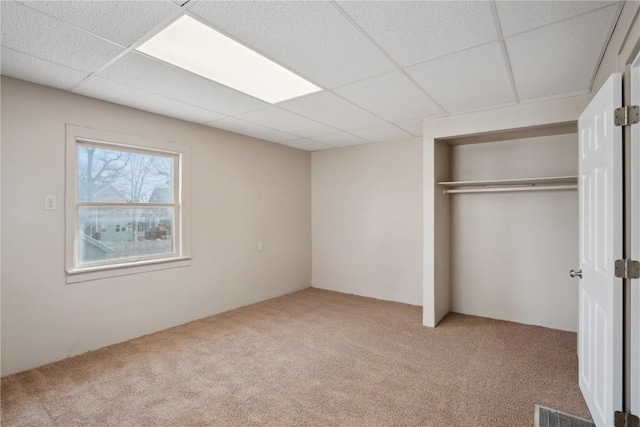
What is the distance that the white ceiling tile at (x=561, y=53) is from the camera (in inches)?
74.4

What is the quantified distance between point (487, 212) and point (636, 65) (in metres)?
2.63

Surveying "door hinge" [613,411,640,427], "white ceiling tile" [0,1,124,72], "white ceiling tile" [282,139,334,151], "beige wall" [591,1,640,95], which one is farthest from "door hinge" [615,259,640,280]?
"white ceiling tile" [282,139,334,151]

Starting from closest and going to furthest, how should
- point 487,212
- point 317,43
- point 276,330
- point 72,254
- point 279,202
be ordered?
point 317,43 < point 72,254 < point 276,330 < point 487,212 < point 279,202

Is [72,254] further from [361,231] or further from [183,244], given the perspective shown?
[361,231]

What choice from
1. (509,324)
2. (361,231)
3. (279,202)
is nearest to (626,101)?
(509,324)

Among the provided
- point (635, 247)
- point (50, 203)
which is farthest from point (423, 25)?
point (50, 203)

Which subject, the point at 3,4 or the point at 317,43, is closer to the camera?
the point at 3,4

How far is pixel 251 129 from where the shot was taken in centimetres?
418

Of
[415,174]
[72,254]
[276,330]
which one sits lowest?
[276,330]

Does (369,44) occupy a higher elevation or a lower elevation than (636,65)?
higher

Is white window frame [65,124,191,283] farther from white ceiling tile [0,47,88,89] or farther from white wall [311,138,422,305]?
white wall [311,138,422,305]

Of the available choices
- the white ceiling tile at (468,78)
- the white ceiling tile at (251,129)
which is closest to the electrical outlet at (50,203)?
the white ceiling tile at (251,129)

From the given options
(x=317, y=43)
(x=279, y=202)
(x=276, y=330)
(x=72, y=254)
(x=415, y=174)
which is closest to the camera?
(x=317, y=43)

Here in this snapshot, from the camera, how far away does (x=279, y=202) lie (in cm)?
509
